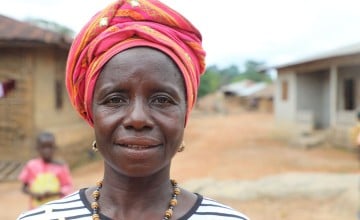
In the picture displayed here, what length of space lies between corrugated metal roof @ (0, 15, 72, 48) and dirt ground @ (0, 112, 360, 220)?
3.18 meters

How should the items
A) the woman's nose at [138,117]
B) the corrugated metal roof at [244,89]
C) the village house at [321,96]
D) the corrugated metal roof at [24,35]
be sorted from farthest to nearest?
the corrugated metal roof at [244,89]
the village house at [321,96]
the corrugated metal roof at [24,35]
the woman's nose at [138,117]

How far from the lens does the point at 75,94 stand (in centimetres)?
129

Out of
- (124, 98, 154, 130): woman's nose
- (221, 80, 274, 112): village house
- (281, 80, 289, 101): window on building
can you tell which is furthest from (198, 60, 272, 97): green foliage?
(124, 98, 154, 130): woman's nose

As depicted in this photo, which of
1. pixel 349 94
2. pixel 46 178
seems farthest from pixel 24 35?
pixel 349 94

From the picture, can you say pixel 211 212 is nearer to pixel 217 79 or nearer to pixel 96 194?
pixel 96 194

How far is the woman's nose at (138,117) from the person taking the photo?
3.61ft

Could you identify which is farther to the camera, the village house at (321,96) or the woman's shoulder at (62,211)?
the village house at (321,96)

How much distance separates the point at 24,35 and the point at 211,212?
31.8 ft

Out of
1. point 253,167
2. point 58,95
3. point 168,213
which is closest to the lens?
point 168,213

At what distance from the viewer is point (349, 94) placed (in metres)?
15.2

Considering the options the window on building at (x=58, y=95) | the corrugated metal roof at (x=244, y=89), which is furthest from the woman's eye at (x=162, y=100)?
the corrugated metal roof at (x=244, y=89)

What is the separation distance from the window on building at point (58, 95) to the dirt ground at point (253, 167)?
5.70 ft

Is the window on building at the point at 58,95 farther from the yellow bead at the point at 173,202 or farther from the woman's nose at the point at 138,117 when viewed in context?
the woman's nose at the point at 138,117

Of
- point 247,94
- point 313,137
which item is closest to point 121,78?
point 313,137
